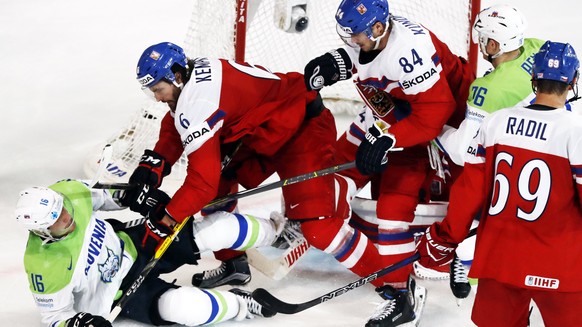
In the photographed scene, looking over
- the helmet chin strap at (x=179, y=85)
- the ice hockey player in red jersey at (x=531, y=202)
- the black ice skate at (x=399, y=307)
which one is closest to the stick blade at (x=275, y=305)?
the black ice skate at (x=399, y=307)

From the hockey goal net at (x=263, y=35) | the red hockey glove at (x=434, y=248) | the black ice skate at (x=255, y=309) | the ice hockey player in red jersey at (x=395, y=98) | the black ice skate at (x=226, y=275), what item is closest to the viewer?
the red hockey glove at (x=434, y=248)

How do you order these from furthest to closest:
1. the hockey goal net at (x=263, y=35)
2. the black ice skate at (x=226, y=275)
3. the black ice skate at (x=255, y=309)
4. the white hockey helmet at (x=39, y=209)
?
the hockey goal net at (x=263, y=35), the black ice skate at (x=226, y=275), the black ice skate at (x=255, y=309), the white hockey helmet at (x=39, y=209)

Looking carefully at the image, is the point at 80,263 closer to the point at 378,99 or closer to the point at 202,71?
the point at 202,71

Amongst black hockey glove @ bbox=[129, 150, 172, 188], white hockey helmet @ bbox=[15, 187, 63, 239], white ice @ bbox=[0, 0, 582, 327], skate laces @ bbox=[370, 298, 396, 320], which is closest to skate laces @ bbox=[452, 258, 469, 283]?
white ice @ bbox=[0, 0, 582, 327]

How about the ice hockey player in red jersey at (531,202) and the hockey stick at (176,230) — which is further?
the hockey stick at (176,230)

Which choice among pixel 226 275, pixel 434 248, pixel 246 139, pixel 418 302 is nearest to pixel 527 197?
pixel 434 248

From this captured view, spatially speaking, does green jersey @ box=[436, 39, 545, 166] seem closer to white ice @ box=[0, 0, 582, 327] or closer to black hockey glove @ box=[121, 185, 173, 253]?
white ice @ box=[0, 0, 582, 327]

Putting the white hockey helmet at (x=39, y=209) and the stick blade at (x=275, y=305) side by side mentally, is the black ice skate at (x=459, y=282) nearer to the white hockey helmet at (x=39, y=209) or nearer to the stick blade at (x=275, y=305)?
the stick blade at (x=275, y=305)

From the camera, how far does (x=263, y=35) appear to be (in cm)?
462

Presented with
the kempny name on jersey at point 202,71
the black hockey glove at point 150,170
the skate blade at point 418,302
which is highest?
the kempny name on jersey at point 202,71

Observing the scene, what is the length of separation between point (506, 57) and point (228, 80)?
36.0 inches

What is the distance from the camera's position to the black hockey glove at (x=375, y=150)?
3445 mm

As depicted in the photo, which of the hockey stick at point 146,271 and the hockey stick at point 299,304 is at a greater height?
the hockey stick at point 146,271

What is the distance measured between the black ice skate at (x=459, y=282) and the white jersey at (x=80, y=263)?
1.08 meters
